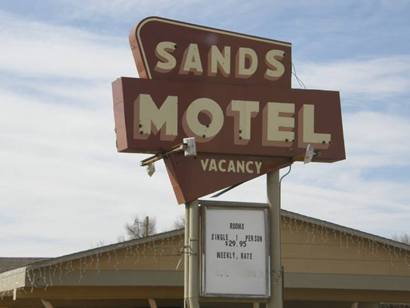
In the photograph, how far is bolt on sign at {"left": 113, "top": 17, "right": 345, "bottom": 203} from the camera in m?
11.6

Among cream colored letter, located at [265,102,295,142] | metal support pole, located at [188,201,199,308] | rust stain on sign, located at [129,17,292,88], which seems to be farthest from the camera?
cream colored letter, located at [265,102,295,142]

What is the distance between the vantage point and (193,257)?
11547 mm

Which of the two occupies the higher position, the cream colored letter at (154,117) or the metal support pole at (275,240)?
the cream colored letter at (154,117)

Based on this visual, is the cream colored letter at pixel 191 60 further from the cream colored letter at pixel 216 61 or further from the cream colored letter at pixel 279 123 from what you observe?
the cream colored letter at pixel 279 123

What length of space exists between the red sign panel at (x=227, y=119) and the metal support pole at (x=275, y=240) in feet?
1.45

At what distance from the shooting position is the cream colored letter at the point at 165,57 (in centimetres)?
1173

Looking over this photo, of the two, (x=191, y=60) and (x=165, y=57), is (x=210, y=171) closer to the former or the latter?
(x=191, y=60)

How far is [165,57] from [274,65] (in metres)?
1.62

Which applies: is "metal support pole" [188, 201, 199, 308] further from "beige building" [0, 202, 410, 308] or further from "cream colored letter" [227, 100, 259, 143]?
"beige building" [0, 202, 410, 308]

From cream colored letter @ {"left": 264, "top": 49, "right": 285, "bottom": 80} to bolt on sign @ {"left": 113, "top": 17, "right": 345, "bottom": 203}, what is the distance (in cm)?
1

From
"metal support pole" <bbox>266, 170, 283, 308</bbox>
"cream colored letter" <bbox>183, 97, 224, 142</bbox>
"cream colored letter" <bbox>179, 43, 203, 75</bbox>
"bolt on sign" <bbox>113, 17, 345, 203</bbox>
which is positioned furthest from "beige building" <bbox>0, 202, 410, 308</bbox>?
"cream colored letter" <bbox>179, 43, 203, 75</bbox>

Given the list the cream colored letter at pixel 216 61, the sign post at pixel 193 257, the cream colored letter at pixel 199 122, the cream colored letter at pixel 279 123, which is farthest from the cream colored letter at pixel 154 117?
the cream colored letter at pixel 279 123

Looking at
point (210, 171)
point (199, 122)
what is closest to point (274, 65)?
point (199, 122)

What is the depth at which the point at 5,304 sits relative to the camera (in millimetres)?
23547
